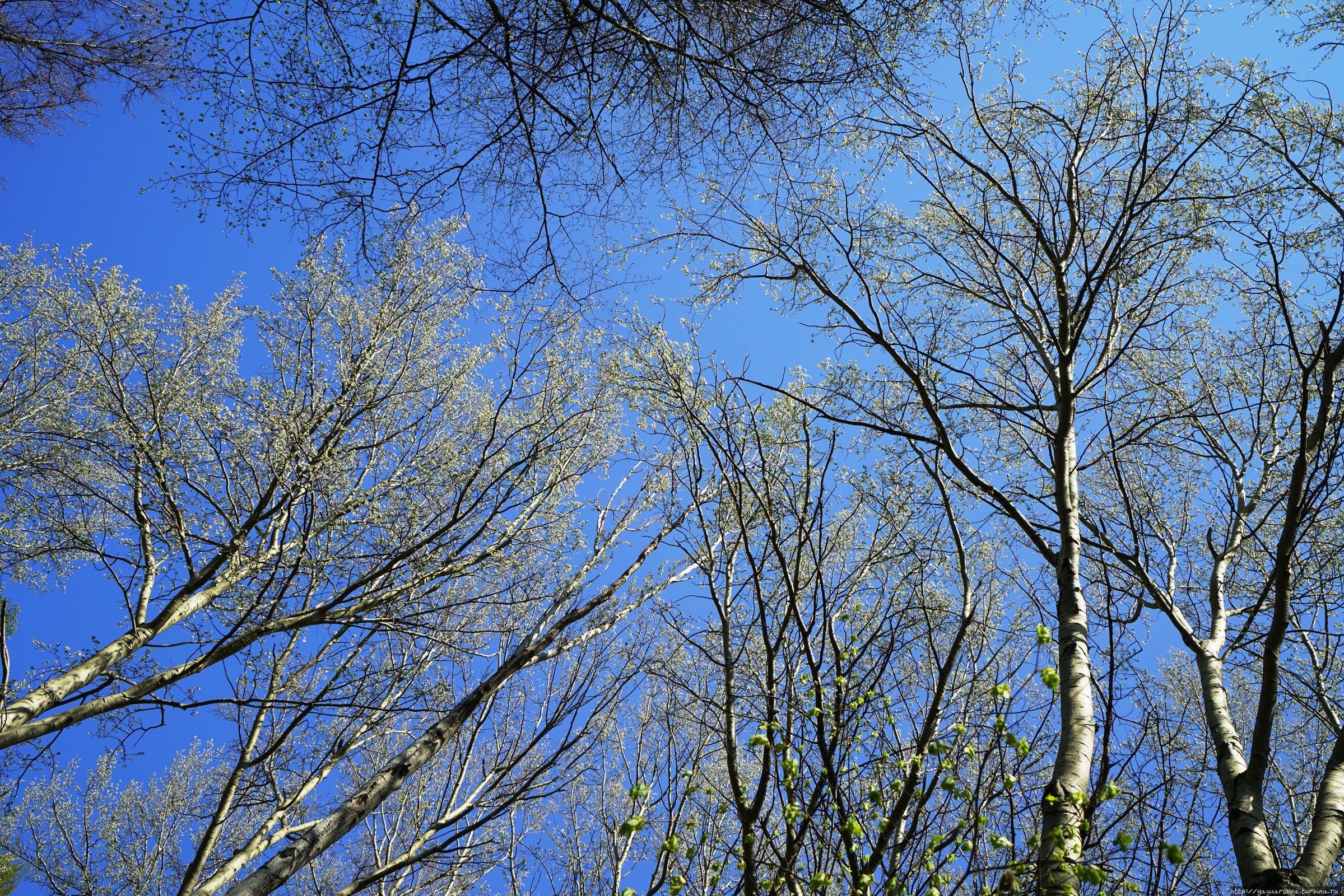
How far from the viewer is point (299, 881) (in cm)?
981

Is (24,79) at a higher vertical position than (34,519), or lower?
higher

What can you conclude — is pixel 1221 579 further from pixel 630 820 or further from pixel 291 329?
pixel 291 329

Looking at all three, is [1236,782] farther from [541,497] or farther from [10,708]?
[10,708]

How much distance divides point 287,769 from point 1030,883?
710 centimetres

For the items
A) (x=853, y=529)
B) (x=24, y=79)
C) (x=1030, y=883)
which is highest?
(x=24, y=79)

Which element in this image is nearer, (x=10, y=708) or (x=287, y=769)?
(x=10, y=708)

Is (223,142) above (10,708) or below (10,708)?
above

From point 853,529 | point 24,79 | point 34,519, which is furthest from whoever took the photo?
point 853,529

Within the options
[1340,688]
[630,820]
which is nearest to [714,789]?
[630,820]

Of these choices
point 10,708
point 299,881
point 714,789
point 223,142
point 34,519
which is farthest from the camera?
point 299,881

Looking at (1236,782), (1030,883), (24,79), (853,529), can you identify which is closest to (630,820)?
(1030,883)

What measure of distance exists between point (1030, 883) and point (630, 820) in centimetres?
120

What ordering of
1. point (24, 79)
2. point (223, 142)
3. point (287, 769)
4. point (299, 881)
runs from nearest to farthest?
point (223, 142)
point (24, 79)
point (287, 769)
point (299, 881)

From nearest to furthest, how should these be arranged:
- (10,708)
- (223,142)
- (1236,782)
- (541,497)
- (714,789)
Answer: (714,789) → (1236,782) → (223,142) → (10,708) → (541,497)
